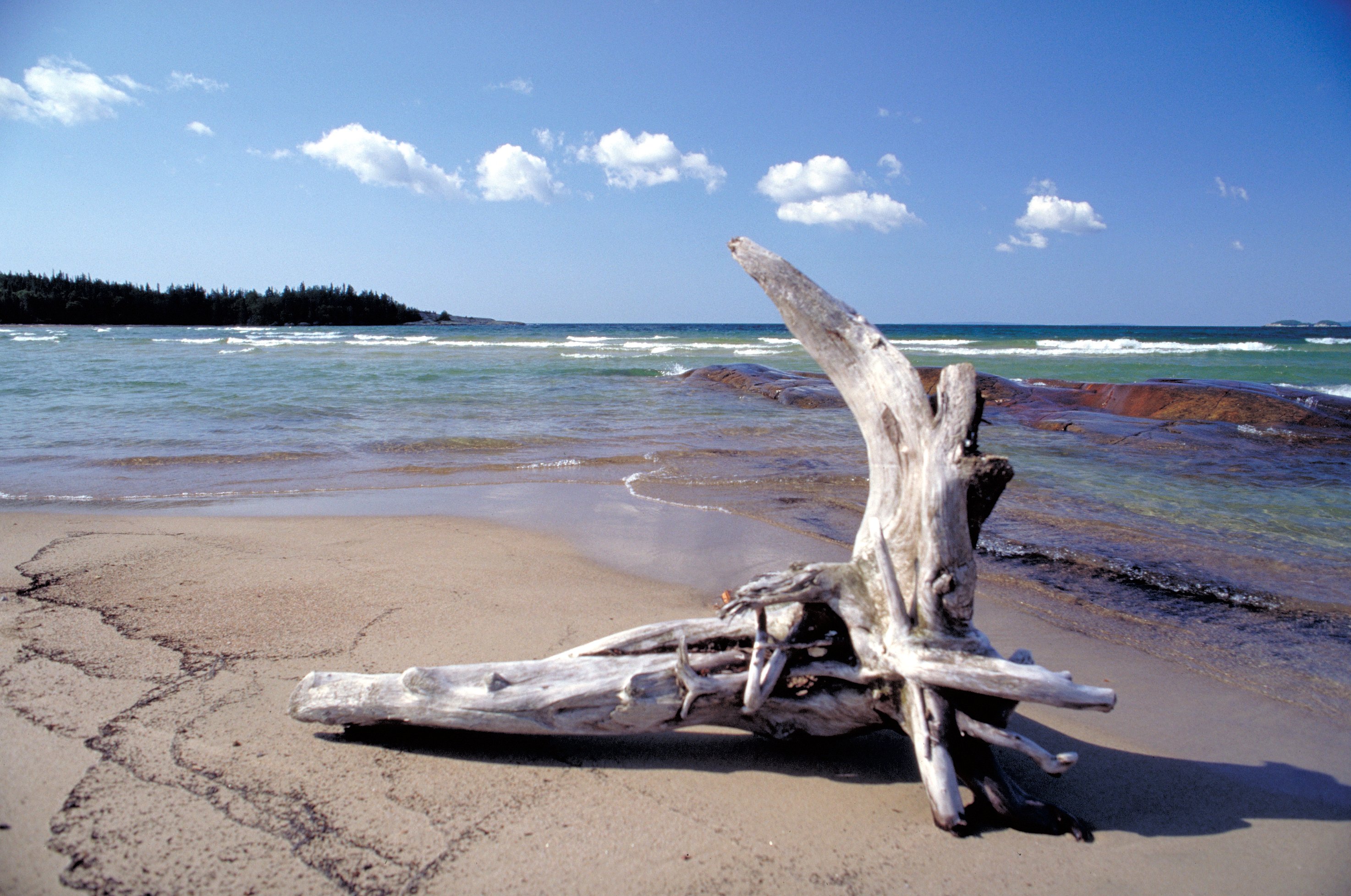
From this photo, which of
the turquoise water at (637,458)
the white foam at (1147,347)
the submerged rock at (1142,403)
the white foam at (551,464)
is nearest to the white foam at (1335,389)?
the turquoise water at (637,458)

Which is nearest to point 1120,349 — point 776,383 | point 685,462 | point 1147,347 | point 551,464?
point 1147,347

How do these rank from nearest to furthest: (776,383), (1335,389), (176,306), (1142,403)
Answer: (1142,403) < (776,383) < (1335,389) < (176,306)

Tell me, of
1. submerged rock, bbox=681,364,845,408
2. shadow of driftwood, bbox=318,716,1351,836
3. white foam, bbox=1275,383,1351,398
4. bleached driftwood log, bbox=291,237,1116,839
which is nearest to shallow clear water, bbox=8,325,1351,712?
Answer: white foam, bbox=1275,383,1351,398

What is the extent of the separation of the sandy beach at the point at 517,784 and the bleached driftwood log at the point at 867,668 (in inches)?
6.1

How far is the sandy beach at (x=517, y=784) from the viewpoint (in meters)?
1.91

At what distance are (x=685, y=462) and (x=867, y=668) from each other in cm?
594

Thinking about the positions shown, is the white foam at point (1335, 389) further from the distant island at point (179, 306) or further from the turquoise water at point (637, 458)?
the distant island at point (179, 306)

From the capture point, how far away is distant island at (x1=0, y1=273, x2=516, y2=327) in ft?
167

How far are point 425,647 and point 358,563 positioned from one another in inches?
56.0

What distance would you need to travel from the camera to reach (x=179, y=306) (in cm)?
5806

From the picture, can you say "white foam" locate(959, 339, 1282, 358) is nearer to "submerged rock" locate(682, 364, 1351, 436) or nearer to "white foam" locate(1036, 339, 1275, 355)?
"white foam" locate(1036, 339, 1275, 355)

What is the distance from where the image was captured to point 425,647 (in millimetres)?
3180

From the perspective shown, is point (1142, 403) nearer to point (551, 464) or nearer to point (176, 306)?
point (551, 464)

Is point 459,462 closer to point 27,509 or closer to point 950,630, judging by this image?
point 27,509
